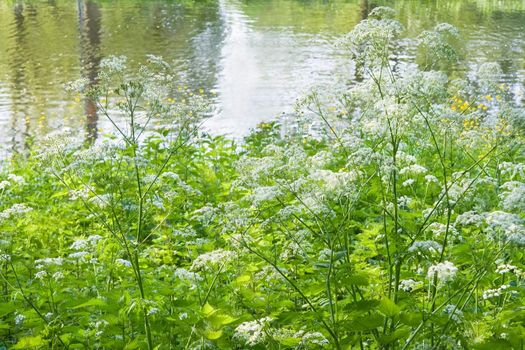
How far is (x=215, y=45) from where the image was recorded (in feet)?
59.8

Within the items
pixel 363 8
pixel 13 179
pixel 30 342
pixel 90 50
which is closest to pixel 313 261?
pixel 30 342

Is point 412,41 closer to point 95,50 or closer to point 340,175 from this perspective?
point 95,50

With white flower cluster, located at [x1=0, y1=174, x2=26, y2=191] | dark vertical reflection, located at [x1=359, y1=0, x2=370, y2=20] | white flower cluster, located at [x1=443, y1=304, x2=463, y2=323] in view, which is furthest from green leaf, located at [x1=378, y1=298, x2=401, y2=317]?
dark vertical reflection, located at [x1=359, y1=0, x2=370, y2=20]

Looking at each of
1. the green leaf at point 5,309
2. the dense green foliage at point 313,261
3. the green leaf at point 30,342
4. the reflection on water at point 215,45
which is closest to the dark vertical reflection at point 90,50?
the reflection on water at point 215,45

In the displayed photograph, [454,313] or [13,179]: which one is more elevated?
[454,313]

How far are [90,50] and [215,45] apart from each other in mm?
3299

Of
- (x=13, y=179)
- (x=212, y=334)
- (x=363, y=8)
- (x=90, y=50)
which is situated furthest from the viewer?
(x=363, y=8)

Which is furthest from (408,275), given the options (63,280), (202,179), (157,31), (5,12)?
(5,12)

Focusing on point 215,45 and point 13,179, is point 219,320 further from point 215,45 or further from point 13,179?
point 215,45

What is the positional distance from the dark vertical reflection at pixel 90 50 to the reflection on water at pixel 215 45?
0.03 m

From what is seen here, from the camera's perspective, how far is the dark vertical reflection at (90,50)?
38.3 feet

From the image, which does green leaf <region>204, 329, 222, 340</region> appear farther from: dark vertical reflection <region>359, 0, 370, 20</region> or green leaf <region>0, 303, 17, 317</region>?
dark vertical reflection <region>359, 0, 370, 20</region>

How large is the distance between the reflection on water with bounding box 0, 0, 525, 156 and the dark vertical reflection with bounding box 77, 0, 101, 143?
29 millimetres

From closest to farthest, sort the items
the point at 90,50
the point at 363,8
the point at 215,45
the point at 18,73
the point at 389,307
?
the point at 389,307, the point at 18,73, the point at 90,50, the point at 215,45, the point at 363,8
